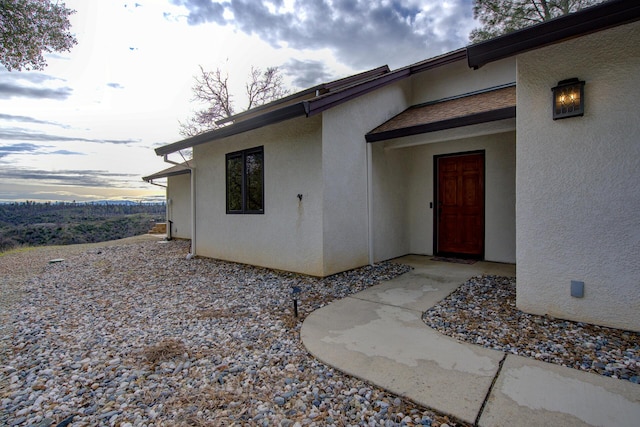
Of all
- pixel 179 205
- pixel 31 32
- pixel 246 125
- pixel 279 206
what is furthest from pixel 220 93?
pixel 279 206

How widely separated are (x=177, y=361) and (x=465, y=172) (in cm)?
653

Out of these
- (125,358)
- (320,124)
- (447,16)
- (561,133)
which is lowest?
(125,358)

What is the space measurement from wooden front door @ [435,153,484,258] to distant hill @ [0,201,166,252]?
17.2 meters

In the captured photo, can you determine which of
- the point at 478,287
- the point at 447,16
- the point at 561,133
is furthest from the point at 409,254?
the point at 447,16

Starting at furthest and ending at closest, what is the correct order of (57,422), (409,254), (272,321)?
(409,254) → (272,321) → (57,422)

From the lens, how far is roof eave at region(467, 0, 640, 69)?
263 cm

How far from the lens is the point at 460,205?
6.79 m

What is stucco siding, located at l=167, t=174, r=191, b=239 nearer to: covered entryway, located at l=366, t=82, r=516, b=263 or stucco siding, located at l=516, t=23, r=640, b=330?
covered entryway, located at l=366, t=82, r=516, b=263

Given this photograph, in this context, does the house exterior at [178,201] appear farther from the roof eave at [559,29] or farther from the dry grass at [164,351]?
the roof eave at [559,29]

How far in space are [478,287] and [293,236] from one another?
10.8 feet

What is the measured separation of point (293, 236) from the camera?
5.73 meters

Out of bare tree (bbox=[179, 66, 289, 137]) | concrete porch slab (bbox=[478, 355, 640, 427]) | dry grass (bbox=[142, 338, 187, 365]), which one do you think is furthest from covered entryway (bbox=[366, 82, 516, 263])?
bare tree (bbox=[179, 66, 289, 137])

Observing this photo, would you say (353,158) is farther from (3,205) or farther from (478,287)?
→ (3,205)

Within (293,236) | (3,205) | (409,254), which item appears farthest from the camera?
(3,205)
